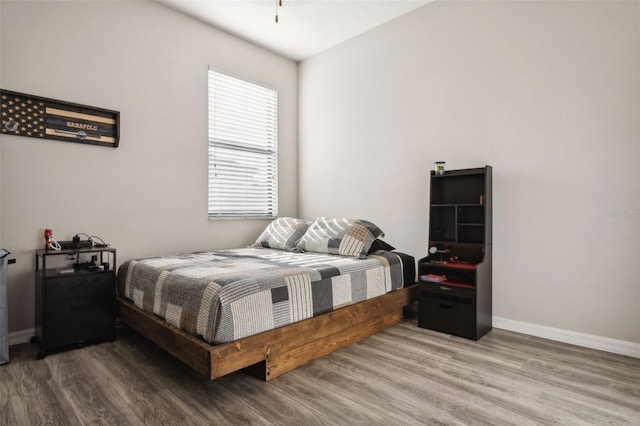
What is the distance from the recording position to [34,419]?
173 cm

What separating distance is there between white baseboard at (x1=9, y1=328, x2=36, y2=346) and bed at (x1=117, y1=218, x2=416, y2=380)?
27.3 inches

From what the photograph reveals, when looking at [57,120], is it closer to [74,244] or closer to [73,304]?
[74,244]

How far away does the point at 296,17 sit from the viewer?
368 centimetres

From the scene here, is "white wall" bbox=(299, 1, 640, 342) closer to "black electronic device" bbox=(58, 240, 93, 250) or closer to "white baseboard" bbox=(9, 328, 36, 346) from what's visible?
"black electronic device" bbox=(58, 240, 93, 250)

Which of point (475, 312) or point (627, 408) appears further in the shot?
point (475, 312)

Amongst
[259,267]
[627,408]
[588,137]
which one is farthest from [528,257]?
[259,267]

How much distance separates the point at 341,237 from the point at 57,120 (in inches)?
100

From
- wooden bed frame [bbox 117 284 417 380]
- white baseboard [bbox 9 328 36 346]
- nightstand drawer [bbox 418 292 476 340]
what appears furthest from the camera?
nightstand drawer [bbox 418 292 476 340]

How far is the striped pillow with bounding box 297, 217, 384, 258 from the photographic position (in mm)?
3242

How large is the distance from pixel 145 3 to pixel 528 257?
4112 millimetres

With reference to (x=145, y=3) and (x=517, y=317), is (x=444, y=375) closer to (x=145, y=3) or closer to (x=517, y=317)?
(x=517, y=317)

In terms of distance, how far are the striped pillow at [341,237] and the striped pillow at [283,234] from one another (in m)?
0.11

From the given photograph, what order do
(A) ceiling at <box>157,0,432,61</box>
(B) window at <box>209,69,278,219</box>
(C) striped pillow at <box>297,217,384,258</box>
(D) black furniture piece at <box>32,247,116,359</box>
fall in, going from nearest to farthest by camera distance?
(D) black furniture piece at <box>32,247,116,359</box>, (C) striped pillow at <box>297,217,384,258</box>, (A) ceiling at <box>157,0,432,61</box>, (B) window at <box>209,69,278,219</box>

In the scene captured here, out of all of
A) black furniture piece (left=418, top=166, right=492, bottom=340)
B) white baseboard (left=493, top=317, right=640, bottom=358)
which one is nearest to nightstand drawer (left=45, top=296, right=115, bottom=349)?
black furniture piece (left=418, top=166, right=492, bottom=340)
